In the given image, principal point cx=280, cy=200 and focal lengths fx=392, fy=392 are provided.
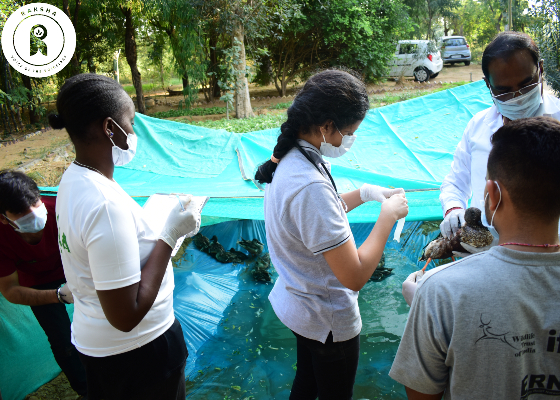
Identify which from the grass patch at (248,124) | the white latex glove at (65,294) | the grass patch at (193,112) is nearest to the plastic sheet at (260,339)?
the white latex glove at (65,294)

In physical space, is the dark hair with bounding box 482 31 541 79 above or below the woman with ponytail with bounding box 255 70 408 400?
above

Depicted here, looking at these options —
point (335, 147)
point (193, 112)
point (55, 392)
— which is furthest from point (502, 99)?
point (193, 112)

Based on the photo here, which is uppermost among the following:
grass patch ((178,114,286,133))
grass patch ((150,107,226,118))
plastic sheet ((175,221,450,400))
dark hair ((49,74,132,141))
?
dark hair ((49,74,132,141))

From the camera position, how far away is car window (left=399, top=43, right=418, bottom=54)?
1200 centimetres

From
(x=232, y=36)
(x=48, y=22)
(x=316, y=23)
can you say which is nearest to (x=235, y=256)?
(x=48, y=22)

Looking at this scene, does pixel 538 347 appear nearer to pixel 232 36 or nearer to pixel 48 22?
pixel 48 22

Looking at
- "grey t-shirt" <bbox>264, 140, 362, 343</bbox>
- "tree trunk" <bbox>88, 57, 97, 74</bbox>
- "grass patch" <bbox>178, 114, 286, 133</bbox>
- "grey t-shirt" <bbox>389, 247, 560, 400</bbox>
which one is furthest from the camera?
"tree trunk" <bbox>88, 57, 97, 74</bbox>

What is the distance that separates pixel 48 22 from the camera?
5.36 metres

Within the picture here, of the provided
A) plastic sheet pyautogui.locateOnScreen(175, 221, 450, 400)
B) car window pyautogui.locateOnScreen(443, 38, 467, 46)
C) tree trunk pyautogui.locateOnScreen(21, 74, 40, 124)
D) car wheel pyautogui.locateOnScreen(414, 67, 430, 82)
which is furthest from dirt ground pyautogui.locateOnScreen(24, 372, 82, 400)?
car window pyautogui.locateOnScreen(443, 38, 467, 46)

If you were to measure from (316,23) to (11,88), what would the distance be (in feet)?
23.7

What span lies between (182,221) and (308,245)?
1.27 feet

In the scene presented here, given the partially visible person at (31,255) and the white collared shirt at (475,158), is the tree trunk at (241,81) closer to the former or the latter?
the partially visible person at (31,255)

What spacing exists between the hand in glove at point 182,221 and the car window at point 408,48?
12446 mm

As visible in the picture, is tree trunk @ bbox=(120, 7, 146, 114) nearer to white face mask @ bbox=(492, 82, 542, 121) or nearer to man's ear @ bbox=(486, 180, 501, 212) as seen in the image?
white face mask @ bbox=(492, 82, 542, 121)
